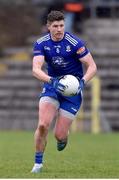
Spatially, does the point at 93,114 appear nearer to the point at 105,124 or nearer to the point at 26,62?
the point at 105,124

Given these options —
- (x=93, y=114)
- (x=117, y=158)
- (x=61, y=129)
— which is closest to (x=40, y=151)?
(x=61, y=129)

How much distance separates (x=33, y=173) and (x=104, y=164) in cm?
254

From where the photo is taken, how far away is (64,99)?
565 inches

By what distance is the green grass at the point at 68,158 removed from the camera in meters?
13.5

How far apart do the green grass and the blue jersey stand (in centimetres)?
147

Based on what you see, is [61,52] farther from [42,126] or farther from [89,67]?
[42,126]

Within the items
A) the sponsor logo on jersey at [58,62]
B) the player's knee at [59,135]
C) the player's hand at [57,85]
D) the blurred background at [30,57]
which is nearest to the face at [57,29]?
the sponsor logo on jersey at [58,62]

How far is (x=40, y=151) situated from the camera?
13945 millimetres

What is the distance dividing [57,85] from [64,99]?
723 millimetres

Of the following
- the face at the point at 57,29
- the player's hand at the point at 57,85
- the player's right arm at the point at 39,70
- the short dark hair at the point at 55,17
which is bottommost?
the player's hand at the point at 57,85

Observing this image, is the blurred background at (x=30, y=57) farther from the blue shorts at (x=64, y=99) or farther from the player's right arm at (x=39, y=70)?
the player's right arm at (x=39, y=70)

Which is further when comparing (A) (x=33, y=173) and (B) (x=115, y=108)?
(B) (x=115, y=108)

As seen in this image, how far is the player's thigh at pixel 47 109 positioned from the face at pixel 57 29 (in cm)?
89

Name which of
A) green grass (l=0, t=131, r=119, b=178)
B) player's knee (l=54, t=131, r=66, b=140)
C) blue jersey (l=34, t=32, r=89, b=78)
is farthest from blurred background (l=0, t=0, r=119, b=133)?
blue jersey (l=34, t=32, r=89, b=78)
